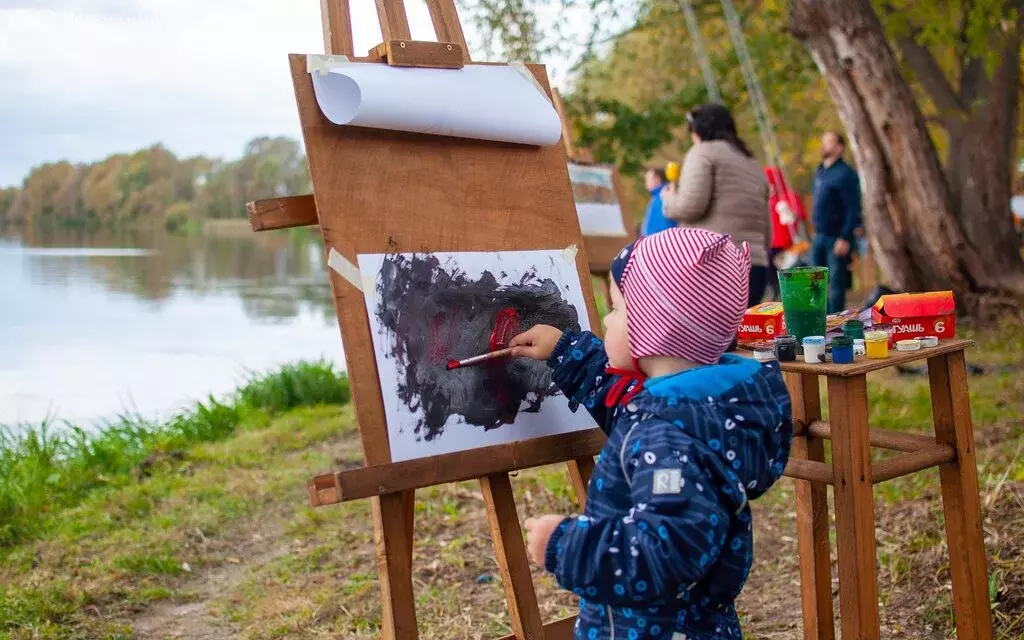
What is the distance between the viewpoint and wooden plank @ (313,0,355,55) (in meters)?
2.36

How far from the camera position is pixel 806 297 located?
94.4 inches

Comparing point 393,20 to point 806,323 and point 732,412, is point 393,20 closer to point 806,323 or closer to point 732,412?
point 806,323

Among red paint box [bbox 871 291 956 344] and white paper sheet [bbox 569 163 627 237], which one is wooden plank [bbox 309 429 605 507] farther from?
white paper sheet [bbox 569 163 627 237]

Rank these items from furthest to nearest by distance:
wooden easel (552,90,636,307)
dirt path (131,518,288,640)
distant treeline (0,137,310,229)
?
1. distant treeline (0,137,310,229)
2. wooden easel (552,90,636,307)
3. dirt path (131,518,288,640)

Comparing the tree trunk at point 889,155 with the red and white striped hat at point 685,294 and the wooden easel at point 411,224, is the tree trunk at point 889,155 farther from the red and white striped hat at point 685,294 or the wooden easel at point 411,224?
the red and white striped hat at point 685,294

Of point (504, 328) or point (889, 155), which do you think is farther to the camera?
point (889, 155)

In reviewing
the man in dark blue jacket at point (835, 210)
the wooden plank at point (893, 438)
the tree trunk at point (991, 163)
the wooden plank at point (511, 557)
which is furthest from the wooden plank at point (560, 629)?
the tree trunk at point (991, 163)

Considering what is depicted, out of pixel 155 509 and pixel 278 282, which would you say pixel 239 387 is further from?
pixel 278 282

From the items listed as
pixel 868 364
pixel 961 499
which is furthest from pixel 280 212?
pixel 961 499

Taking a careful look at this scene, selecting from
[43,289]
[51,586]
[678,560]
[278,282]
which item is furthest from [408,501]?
[278,282]

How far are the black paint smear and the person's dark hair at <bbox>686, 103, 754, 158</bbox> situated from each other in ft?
9.00

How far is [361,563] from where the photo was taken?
380cm

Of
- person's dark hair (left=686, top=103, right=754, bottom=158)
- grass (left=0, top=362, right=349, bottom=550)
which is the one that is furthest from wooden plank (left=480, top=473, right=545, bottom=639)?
person's dark hair (left=686, top=103, right=754, bottom=158)

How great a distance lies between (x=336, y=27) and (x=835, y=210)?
17.9 feet
